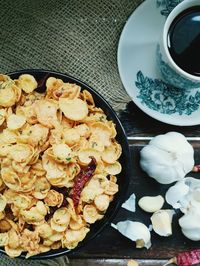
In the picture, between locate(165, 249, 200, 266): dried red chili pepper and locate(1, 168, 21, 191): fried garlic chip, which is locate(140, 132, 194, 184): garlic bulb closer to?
locate(165, 249, 200, 266): dried red chili pepper


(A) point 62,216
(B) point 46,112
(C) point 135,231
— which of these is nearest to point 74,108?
(B) point 46,112

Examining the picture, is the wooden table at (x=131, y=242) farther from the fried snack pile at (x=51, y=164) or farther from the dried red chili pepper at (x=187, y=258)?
the fried snack pile at (x=51, y=164)

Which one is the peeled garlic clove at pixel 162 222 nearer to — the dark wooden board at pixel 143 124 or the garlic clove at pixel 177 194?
the garlic clove at pixel 177 194

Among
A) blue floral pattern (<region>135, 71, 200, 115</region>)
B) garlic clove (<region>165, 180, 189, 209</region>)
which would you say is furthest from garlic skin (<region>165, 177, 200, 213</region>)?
blue floral pattern (<region>135, 71, 200, 115</region>)

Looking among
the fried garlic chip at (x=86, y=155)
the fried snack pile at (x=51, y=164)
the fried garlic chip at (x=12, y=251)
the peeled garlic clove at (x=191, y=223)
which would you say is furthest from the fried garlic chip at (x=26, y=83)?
the peeled garlic clove at (x=191, y=223)

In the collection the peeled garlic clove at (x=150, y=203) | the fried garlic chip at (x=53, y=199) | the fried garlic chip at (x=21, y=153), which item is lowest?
the peeled garlic clove at (x=150, y=203)

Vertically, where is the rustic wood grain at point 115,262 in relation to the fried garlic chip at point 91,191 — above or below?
below

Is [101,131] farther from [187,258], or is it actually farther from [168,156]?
[187,258]

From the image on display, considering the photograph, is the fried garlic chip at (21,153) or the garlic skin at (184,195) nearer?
the fried garlic chip at (21,153)
